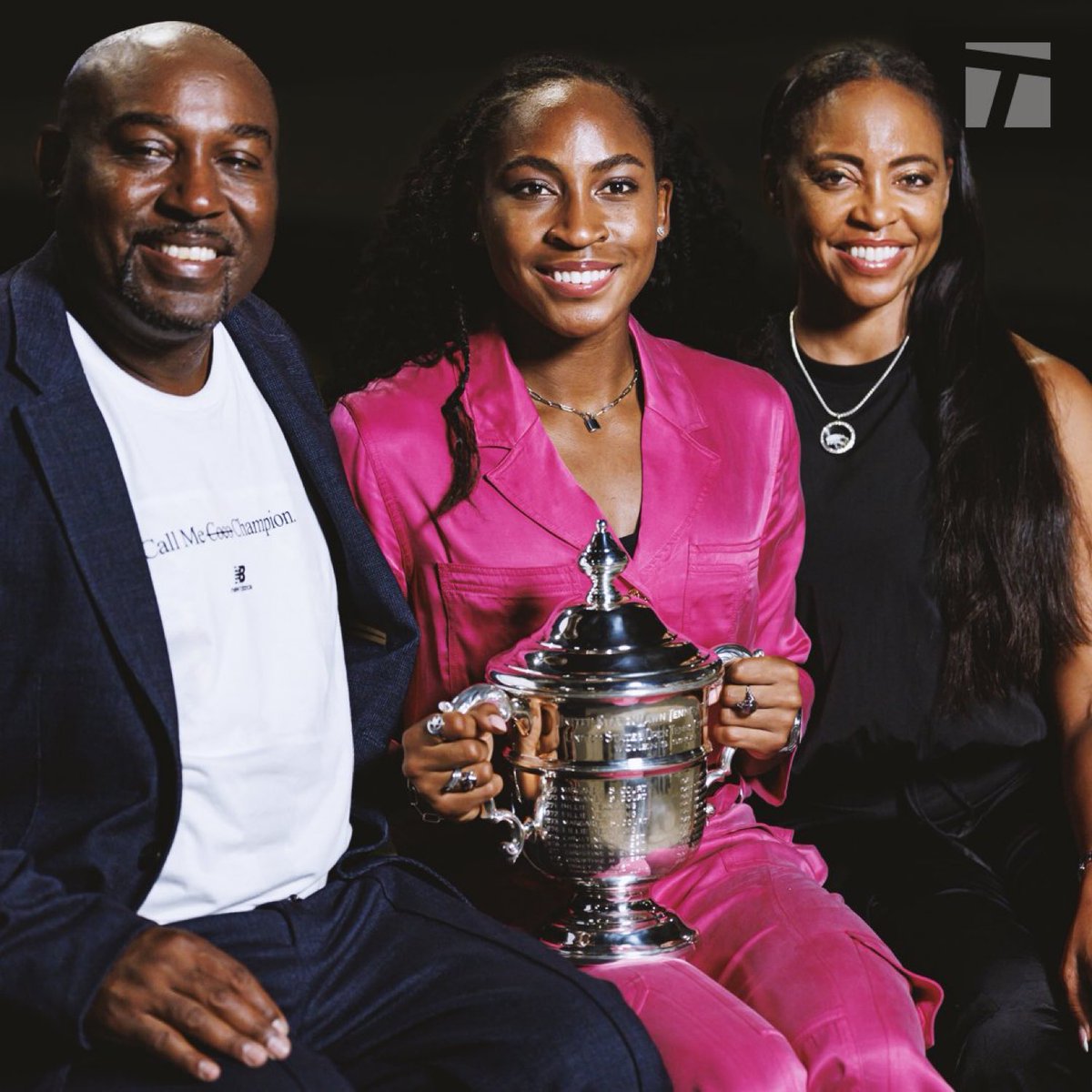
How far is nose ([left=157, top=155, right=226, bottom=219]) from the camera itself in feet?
6.04

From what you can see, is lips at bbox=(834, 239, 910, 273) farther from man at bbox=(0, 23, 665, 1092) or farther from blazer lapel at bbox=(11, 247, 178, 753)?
blazer lapel at bbox=(11, 247, 178, 753)

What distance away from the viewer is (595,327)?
2.29 m

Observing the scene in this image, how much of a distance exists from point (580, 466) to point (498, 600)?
0.69ft

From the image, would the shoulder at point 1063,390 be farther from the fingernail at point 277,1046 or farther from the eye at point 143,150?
the fingernail at point 277,1046

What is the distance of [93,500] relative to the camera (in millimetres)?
1766

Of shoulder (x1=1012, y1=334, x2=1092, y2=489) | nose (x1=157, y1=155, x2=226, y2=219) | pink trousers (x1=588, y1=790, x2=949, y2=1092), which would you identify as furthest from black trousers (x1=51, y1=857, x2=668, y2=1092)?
shoulder (x1=1012, y1=334, x2=1092, y2=489)

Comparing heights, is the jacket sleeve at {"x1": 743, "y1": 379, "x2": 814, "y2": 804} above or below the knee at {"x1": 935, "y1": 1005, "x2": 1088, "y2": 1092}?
above

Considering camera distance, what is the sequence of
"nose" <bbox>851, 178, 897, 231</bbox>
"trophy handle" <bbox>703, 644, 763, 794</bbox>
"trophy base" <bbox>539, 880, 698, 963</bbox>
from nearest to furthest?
"trophy base" <bbox>539, 880, 698, 963</bbox> → "trophy handle" <bbox>703, 644, 763, 794</bbox> → "nose" <bbox>851, 178, 897, 231</bbox>

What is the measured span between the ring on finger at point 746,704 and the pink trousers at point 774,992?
18cm

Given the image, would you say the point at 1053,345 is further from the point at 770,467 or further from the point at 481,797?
the point at 481,797

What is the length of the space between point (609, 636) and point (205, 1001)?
0.59 metres

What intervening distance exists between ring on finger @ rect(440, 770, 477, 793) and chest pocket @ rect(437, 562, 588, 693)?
0.86 ft

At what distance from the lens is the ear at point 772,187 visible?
8.75ft

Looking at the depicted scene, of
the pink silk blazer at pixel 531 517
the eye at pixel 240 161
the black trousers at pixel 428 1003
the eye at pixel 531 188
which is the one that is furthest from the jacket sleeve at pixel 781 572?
the eye at pixel 240 161
